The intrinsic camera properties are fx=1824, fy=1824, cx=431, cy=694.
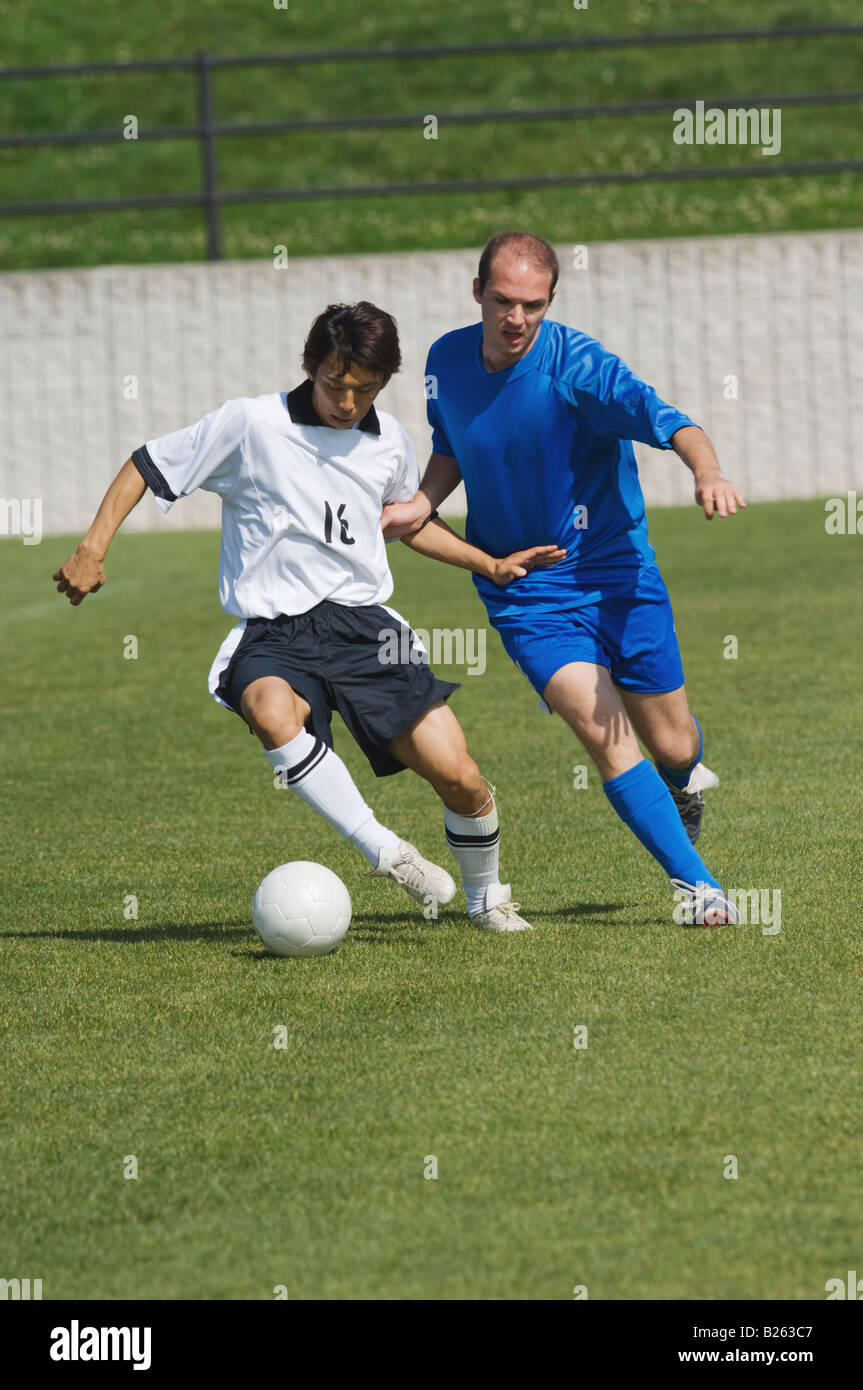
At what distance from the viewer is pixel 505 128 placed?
82.4 ft

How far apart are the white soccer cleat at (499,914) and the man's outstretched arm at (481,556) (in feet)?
3.12

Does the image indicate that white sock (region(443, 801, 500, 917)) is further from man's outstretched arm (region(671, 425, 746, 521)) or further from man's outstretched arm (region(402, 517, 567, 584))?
man's outstretched arm (region(671, 425, 746, 521))

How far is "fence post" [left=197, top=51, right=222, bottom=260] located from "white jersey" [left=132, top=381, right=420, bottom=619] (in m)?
13.7

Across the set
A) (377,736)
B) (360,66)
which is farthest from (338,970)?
(360,66)

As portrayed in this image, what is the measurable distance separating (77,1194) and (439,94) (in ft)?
80.1

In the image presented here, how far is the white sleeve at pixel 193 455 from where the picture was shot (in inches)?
215

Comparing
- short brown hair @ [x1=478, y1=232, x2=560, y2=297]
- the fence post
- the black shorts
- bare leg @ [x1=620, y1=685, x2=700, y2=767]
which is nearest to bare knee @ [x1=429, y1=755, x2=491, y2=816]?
the black shorts

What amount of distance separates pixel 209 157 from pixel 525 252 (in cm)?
1451

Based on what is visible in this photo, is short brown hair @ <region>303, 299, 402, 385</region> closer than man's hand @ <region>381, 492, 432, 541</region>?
Yes

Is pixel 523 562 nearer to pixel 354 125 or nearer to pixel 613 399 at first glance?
pixel 613 399

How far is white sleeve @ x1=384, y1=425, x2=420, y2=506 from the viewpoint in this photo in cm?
566

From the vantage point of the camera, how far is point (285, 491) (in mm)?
5477

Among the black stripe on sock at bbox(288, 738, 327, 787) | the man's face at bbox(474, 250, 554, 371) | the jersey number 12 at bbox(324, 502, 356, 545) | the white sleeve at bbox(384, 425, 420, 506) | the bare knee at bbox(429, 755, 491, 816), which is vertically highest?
the man's face at bbox(474, 250, 554, 371)
